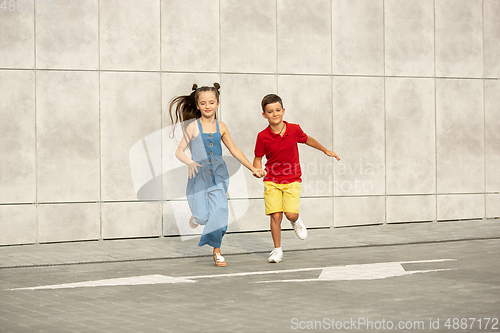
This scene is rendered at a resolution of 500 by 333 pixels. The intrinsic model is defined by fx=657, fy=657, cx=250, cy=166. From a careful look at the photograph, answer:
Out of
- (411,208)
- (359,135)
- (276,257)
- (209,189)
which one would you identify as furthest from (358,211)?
(209,189)

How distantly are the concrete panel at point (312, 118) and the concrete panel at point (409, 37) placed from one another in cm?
137

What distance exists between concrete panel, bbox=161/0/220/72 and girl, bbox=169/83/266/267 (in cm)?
292

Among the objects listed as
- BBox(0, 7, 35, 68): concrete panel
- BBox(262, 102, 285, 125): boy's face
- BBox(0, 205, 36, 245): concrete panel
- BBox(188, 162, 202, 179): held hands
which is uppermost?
BBox(0, 7, 35, 68): concrete panel

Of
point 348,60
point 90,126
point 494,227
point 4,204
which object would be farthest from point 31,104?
point 494,227

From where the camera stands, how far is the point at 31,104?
10039 mm

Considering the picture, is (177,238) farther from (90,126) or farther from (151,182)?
(90,126)

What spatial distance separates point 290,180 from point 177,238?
319 centimetres

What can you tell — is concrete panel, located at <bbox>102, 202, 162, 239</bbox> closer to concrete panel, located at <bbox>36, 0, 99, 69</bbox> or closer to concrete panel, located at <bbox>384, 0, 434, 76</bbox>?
concrete panel, located at <bbox>36, 0, 99, 69</bbox>

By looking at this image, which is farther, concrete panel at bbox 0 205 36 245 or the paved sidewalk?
concrete panel at bbox 0 205 36 245

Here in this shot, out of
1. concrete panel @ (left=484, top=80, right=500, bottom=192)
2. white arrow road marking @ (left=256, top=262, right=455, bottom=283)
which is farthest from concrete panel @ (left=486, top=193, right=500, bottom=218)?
white arrow road marking @ (left=256, top=262, right=455, bottom=283)

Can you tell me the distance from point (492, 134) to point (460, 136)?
67 cm

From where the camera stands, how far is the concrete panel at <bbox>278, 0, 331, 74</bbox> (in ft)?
36.8

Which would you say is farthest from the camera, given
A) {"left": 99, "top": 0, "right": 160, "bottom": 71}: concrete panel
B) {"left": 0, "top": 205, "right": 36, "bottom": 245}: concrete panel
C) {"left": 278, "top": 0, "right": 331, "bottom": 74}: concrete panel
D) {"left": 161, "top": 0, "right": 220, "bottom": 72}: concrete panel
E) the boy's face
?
{"left": 278, "top": 0, "right": 331, "bottom": 74}: concrete panel

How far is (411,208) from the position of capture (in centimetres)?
1191
